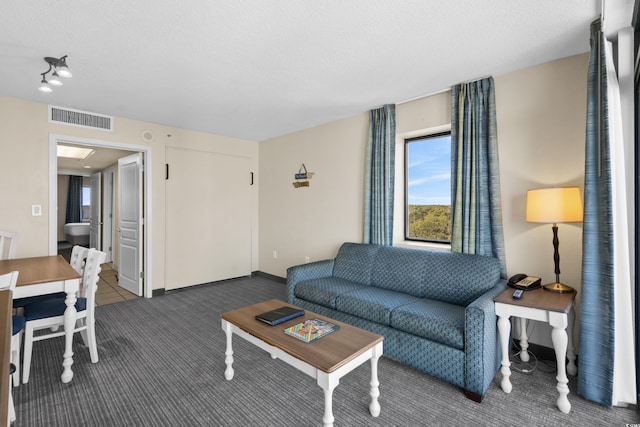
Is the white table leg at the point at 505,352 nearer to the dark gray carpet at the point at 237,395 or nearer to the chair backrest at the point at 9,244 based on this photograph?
the dark gray carpet at the point at 237,395

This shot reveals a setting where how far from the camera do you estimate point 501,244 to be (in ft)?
9.08

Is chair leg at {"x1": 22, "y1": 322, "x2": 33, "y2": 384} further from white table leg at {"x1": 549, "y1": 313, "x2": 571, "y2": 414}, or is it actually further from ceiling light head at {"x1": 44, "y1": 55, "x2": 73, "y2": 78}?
white table leg at {"x1": 549, "y1": 313, "x2": 571, "y2": 414}

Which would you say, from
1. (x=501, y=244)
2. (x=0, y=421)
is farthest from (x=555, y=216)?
(x=0, y=421)

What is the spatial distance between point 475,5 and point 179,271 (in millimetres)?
4668

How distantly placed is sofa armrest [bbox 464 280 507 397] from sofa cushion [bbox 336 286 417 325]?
0.65 meters

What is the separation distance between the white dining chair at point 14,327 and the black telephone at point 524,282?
3359 millimetres

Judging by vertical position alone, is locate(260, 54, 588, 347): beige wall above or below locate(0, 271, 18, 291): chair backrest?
above

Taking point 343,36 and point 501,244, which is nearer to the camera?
point 343,36

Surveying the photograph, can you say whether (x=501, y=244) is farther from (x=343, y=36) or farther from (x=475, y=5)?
(x=343, y=36)

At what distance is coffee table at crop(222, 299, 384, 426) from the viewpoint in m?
1.60

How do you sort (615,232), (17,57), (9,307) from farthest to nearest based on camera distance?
(17,57), (615,232), (9,307)

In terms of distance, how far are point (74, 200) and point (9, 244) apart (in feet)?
25.7

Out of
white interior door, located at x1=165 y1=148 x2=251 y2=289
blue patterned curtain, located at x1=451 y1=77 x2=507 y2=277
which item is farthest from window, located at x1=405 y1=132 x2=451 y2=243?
white interior door, located at x1=165 y1=148 x2=251 y2=289

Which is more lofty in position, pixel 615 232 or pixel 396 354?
pixel 615 232
